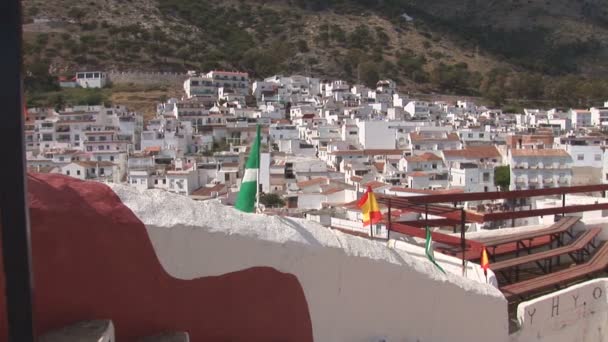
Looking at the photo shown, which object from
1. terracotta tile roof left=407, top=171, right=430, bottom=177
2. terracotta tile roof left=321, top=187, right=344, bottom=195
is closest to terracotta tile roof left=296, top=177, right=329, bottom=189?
terracotta tile roof left=321, top=187, right=344, bottom=195

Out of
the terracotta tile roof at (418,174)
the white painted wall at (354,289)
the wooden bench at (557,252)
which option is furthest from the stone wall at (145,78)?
the white painted wall at (354,289)

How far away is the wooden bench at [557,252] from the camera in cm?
856

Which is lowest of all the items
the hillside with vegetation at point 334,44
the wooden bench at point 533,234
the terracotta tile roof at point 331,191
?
the terracotta tile roof at point 331,191

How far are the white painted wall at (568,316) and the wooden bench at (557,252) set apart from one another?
173 cm

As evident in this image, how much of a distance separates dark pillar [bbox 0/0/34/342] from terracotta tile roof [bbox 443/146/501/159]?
29930 mm

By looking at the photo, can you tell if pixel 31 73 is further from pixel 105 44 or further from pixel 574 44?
pixel 574 44

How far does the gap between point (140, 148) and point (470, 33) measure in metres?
60.5

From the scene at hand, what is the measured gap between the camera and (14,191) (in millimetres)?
1893

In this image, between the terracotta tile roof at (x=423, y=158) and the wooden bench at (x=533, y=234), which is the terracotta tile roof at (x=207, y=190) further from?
the wooden bench at (x=533, y=234)

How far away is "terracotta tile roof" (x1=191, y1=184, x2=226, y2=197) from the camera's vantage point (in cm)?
2357

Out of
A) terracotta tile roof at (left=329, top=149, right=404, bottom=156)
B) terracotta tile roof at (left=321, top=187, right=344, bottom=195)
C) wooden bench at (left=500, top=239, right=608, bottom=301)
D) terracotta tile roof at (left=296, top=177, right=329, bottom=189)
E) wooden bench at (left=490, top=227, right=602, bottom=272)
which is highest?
terracotta tile roof at (left=329, top=149, right=404, bottom=156)

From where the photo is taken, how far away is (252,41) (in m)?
66.7

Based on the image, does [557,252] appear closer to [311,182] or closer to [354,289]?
[354,289]

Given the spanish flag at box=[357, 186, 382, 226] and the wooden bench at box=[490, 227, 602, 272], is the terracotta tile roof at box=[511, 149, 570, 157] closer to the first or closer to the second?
the wooden bench at box=[490, 227, 602, 272]
